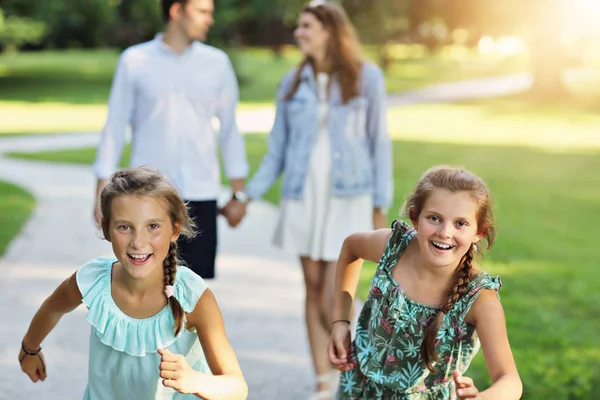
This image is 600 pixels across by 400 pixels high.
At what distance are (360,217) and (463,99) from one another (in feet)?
86.5

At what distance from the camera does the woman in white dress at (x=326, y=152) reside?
4.92m

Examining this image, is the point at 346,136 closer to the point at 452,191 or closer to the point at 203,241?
the point at 203,241

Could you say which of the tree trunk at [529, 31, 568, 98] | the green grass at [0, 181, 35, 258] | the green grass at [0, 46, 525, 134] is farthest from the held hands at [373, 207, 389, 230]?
the tree trunk at [529, 31, 568, 98]

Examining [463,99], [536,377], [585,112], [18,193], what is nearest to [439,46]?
[463,99]

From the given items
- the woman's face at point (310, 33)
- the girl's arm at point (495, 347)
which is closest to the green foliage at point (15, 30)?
the woman's face at point (310, 33)

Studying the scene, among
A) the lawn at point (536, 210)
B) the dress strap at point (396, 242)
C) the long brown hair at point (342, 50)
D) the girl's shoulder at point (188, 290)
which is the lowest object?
the lawn at point (536, 210)

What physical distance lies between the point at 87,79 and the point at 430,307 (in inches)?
1365

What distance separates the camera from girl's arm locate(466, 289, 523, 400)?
8.77ft

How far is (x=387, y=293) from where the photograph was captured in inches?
123

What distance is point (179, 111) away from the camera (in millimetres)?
4762

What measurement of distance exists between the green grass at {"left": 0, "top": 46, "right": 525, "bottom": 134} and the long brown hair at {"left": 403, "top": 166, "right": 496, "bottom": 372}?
17157 millimetres

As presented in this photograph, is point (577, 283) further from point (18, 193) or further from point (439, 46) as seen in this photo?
point (439, 46)

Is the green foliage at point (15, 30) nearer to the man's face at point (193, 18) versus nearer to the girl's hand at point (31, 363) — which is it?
the man's face at point (193, 18)

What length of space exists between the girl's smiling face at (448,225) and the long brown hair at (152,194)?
74 cm
